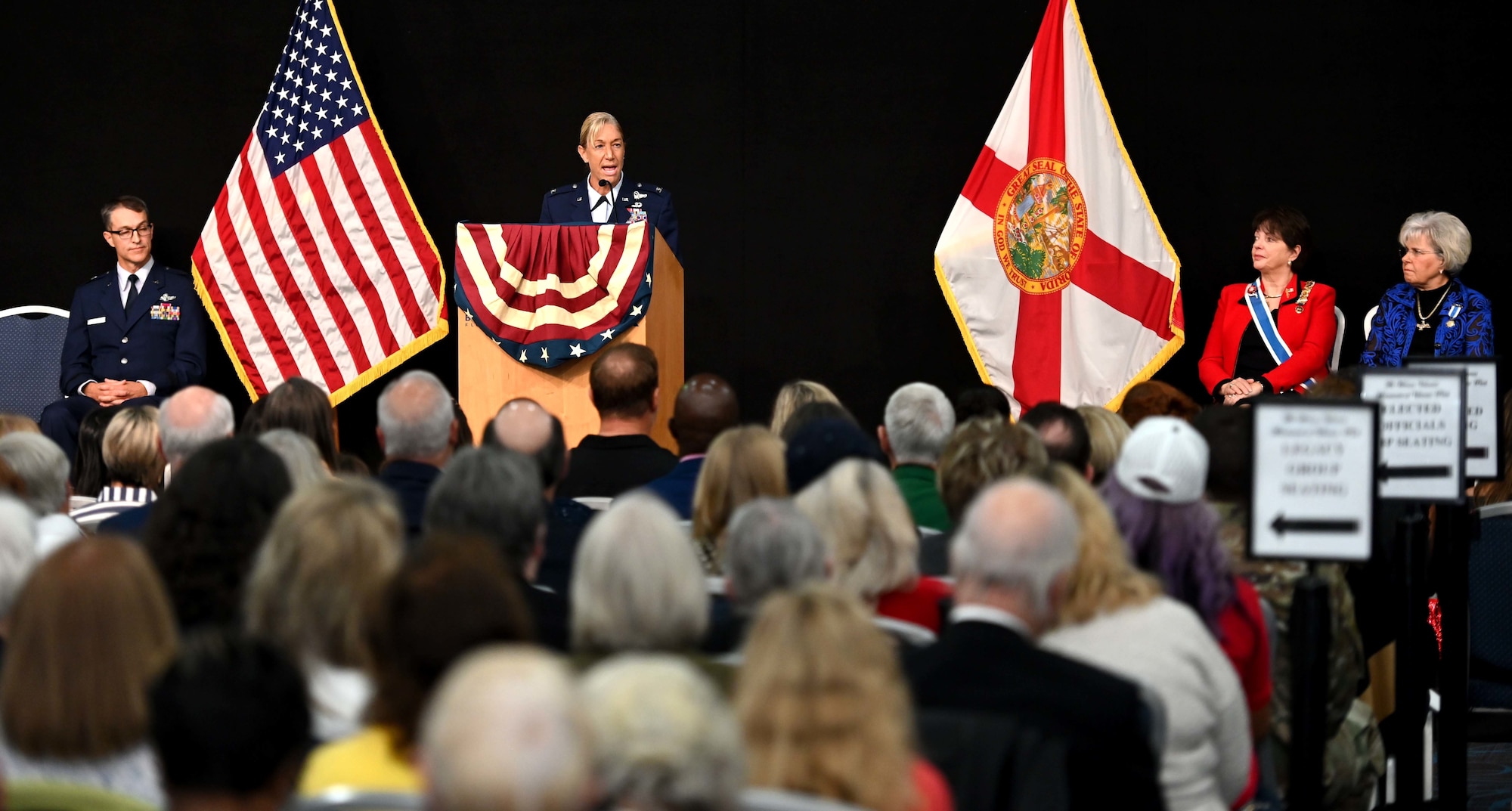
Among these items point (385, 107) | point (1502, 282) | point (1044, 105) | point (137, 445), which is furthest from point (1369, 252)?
point (137, 445)

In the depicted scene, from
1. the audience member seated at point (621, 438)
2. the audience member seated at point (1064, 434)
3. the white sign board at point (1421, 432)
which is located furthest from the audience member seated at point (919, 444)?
the white sign board at point (1421, 432)

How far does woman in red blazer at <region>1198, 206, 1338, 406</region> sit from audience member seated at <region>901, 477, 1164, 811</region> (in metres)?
4.52

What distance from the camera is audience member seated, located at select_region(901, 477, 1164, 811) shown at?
2160mm

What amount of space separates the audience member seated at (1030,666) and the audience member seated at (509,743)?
0.92 meters

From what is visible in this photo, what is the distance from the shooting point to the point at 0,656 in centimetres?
231

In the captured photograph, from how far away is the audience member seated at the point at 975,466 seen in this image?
A: 3355mm

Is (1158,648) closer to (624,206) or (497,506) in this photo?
(497,506)

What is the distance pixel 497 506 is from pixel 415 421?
1149 mm

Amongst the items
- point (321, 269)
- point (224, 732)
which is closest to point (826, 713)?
point (224, 732)

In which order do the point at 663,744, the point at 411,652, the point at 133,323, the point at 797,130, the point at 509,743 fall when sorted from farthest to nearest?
the point at 797,130
the point at 133,323
the point at 411,652
the point at 663,744
the point at 509,743

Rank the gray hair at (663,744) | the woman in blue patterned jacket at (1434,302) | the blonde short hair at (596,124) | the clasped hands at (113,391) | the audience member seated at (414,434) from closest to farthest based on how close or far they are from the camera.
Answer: the gray hair at (663,744), the audience member seated at (414,434), the woman in blue patterned jacket at (1434,302), the blonde short hair at (596,124), the clasped hands at (113,391)

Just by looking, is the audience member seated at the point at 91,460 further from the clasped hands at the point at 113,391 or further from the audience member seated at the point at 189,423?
the clasped hands at the point at 113,391

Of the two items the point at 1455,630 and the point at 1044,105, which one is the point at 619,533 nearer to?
the point at 1455,630

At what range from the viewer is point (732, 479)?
3.26 m
